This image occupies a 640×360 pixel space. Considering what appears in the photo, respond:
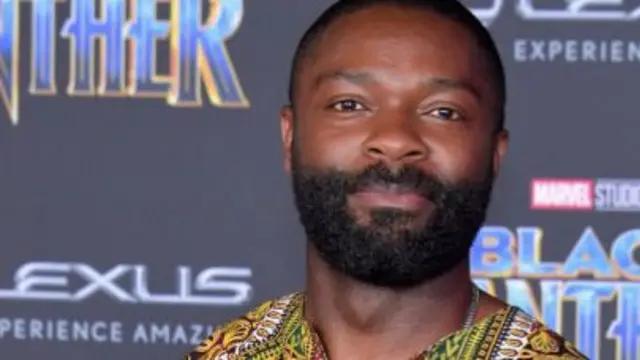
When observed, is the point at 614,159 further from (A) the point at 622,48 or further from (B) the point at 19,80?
(B) the point at 19,80

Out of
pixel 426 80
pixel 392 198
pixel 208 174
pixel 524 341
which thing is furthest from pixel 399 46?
pixel 208 174

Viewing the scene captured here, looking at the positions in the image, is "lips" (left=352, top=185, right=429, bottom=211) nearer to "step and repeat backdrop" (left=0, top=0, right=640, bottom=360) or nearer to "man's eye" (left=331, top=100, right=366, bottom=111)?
"man's eye" (left=331, top=100, right=366, bottom=111)

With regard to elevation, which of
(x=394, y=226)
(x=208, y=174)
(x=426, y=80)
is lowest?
(x=208, y=174)

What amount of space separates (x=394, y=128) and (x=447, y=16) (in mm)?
137

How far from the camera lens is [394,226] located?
1.32 m

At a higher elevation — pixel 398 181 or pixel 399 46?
pixel 399 46

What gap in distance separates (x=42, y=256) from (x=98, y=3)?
47cm

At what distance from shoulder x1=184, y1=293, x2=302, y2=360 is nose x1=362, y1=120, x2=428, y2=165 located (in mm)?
264

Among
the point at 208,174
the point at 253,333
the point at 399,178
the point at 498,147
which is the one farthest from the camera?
the point at 208,174

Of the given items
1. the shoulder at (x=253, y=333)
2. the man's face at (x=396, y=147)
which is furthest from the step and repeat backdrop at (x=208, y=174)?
the man's face at (x=396, y=147)

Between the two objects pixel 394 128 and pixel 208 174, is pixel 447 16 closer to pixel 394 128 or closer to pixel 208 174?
pixel 394 128

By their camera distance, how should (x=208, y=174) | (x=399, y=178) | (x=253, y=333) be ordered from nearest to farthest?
1. (x=399, y=178)
2. (x=253, y=333)
3. (x=208, y=174)

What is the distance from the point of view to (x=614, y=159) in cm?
257

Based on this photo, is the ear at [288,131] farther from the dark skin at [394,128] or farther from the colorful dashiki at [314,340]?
the colorful dashiki at [314,340]
